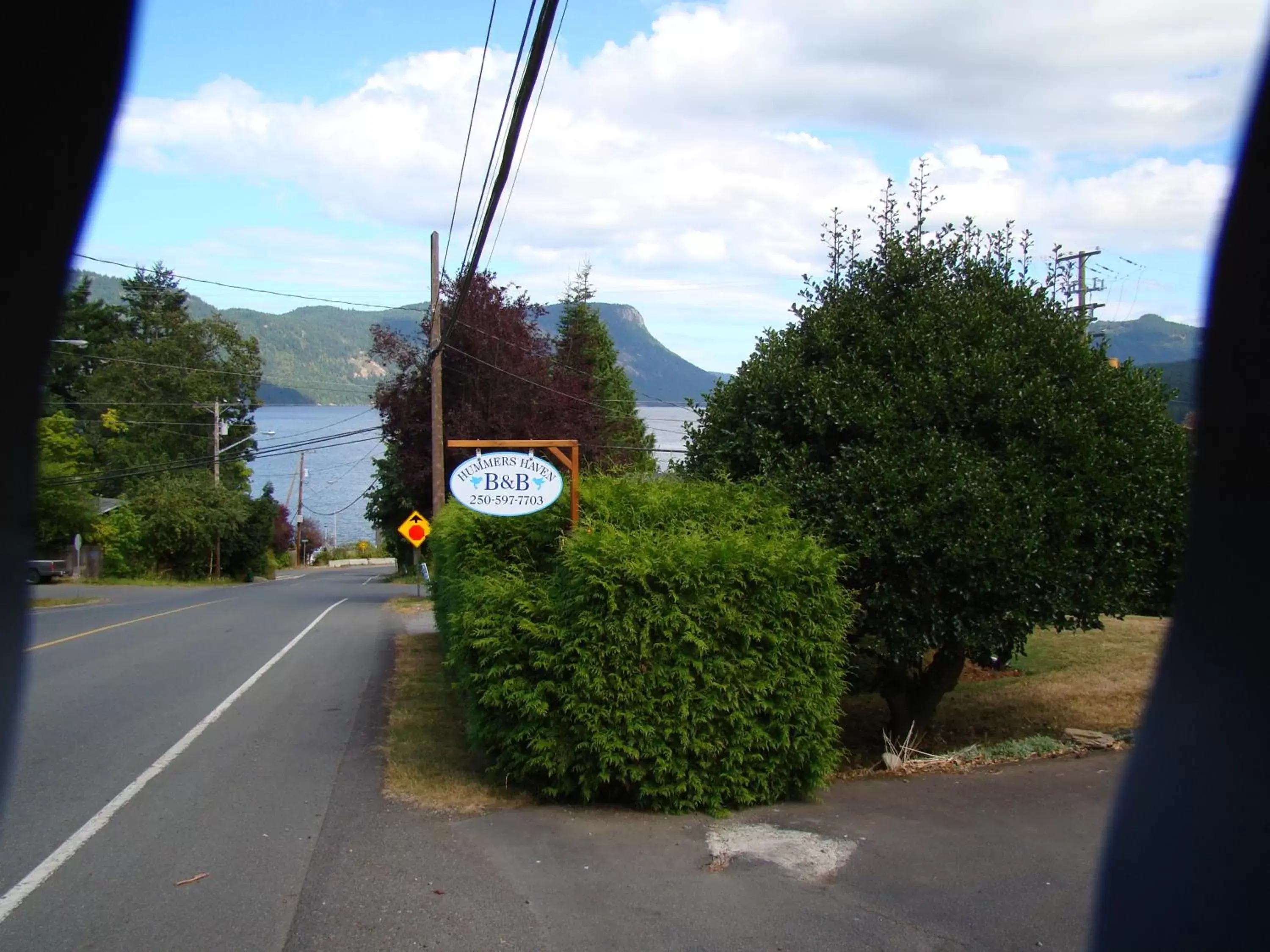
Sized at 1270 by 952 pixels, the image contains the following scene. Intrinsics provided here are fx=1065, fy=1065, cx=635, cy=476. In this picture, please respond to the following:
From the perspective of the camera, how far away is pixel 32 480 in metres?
7.33

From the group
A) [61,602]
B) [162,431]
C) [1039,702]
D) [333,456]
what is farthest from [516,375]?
[333,456]

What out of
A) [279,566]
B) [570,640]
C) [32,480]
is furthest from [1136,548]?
[279,566]

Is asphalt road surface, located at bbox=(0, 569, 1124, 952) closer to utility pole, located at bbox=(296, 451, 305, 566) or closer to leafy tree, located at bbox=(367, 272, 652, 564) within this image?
leafy tree, located at bbox=(367, 272, 652, 564)

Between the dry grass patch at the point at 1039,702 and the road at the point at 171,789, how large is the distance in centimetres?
500

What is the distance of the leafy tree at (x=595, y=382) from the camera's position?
101 ft

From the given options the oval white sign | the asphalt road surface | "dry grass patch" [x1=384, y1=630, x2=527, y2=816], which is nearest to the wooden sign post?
the oval white sign

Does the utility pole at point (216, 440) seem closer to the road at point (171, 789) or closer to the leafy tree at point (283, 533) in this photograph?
the leafy tree at point (283, 533)

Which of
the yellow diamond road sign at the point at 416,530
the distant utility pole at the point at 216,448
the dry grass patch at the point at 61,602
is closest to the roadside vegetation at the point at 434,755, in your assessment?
the yellow diamond road sign at the point at 416,530

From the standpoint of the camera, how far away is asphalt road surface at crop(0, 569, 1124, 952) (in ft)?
15.7

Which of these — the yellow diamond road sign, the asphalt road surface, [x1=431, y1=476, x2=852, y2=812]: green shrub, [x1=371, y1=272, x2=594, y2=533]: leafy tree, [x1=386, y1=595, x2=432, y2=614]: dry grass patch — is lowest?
[x1=386, y1=595, x2=432, y2=614]: dry grass patch

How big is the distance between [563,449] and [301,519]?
292ft

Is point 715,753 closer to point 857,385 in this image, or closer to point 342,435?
point 857,385

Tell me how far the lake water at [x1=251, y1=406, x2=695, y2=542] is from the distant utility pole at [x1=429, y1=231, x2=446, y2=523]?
5.10 m

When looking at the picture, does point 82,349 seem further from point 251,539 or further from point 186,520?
point 251,539
